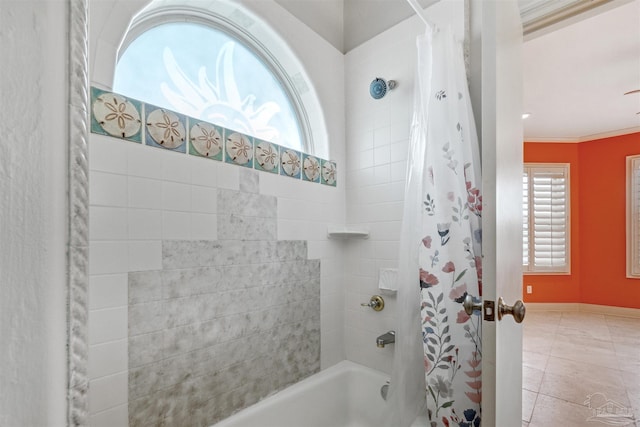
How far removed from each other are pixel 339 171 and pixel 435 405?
121 cm

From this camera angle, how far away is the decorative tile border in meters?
0.97

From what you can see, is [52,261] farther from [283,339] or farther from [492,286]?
[283,339]

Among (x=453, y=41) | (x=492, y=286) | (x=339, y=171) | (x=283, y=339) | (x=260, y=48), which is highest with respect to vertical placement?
(x=260, y=48)

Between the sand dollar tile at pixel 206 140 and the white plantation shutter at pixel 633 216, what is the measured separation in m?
5.07

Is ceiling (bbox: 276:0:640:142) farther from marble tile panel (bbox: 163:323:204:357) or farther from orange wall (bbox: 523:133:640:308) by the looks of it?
marble tile panel (bbox: 163:323:204:357)

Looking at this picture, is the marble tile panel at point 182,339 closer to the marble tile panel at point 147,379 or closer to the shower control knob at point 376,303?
the marble tile panel at point 147,379

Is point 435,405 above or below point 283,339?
below

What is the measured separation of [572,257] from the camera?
14.2 feet

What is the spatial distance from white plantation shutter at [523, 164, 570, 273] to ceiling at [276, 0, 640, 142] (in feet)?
2.21

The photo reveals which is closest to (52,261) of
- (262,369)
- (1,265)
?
(1,265)

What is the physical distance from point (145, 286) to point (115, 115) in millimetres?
561

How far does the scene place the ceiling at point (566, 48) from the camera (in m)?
1.32

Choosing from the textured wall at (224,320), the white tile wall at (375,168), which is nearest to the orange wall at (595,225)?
the white tile wall at (375,168)

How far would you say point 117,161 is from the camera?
0.99 meters
